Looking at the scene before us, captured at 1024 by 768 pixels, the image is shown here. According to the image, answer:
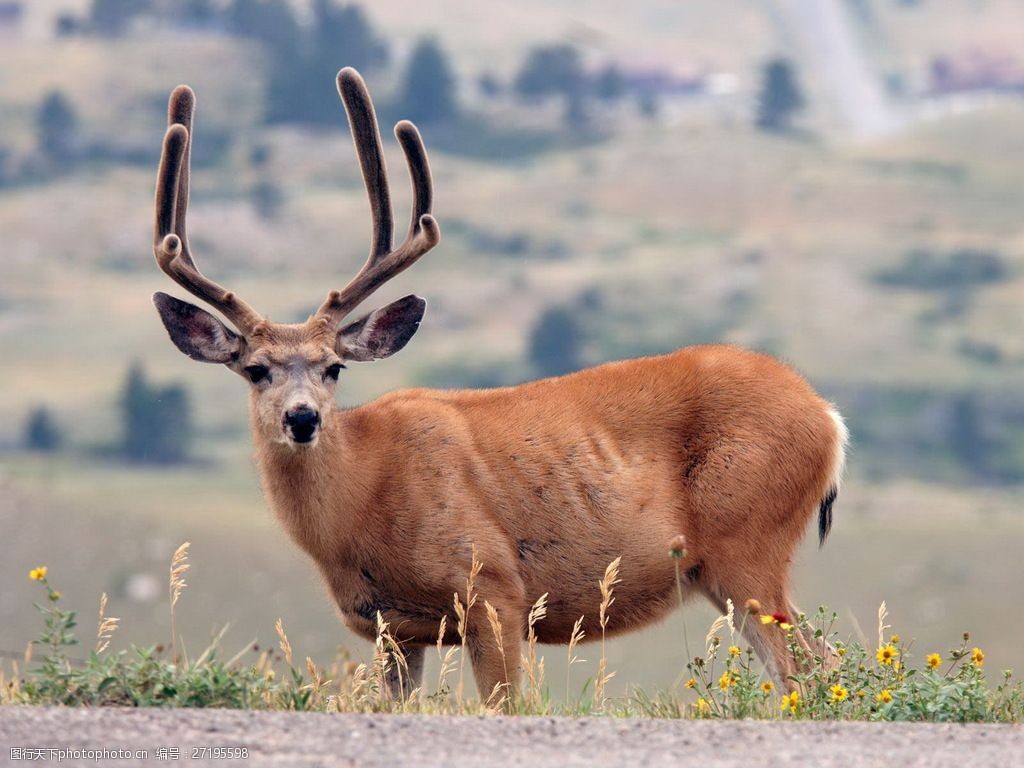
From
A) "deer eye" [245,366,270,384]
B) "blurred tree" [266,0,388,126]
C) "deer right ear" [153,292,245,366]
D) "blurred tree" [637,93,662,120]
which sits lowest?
"blurred tree" [637,93,662,120]

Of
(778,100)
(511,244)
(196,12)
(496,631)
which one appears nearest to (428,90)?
(196,12)

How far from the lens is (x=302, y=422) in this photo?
970 cm

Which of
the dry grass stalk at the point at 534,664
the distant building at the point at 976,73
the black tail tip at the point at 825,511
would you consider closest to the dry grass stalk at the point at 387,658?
the dry grass stalk at the point at 534,664

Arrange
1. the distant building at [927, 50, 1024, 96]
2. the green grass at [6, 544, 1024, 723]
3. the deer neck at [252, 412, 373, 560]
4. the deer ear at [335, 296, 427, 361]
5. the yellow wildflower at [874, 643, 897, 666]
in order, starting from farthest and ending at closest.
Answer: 1. the distant building at [927, 50, 1024, 96]
2. the deer ear at [335, 296, 427, 361]
3. the deer neck at [252, 412, 373, 560]
4. the yellow wildflower at [874, 643, 897, 666]
5. the green grass at [6, 544, 1024, 723]

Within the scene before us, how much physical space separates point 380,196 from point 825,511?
2973 mm

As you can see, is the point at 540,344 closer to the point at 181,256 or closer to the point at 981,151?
the point at 981,151

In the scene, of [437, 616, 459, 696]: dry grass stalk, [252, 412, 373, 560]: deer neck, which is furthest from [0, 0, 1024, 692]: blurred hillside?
[437, 616, 459, 696]: dry grass stalk

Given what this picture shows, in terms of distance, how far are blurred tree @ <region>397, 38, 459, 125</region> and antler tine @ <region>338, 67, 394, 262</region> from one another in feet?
403

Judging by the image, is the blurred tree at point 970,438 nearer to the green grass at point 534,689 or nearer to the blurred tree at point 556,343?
the blurred tree at point 556,343

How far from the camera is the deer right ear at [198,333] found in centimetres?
1034

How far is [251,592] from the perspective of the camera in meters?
64.6

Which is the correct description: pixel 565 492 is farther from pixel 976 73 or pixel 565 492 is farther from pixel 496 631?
pixel 976 73

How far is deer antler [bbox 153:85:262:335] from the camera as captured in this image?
10.3 metres

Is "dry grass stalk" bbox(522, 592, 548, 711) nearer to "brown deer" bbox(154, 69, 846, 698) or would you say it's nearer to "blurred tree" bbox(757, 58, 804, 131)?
"brown deer" bbox(154, 69, 846, 698)
